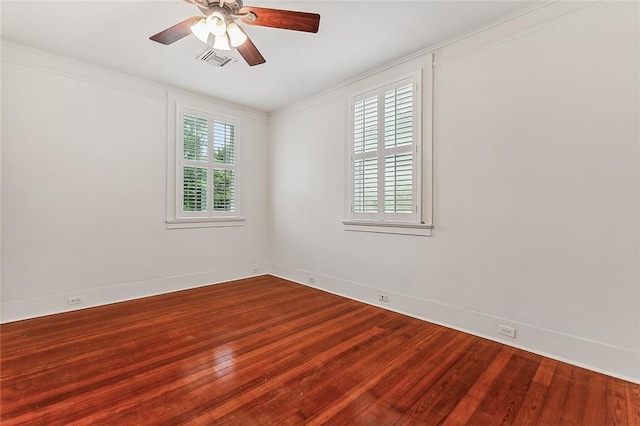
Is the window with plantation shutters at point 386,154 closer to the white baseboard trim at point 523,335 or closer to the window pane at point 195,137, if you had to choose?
the white baseboard trim at point 523,335

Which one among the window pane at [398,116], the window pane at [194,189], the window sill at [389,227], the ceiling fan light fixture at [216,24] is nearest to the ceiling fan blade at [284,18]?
the ceiling fan light fixture at [216,24]

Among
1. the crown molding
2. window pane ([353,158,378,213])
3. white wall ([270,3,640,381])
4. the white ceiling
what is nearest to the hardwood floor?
white wall ([270,3,640,381])

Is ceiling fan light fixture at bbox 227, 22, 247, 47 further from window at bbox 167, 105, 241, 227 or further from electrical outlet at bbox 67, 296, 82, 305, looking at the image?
electrical outlet at bbox 67, 296, 82, 305

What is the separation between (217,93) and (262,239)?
8.34 ft

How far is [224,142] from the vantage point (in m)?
4.81

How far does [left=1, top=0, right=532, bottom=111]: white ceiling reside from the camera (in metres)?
2.51

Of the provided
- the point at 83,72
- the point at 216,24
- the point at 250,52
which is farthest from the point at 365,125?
the point at 83,72

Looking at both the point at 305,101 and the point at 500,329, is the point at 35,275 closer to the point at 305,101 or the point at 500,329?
the point at 305,101

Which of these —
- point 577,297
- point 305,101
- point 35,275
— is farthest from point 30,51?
point 577,297

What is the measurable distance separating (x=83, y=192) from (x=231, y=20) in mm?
2875

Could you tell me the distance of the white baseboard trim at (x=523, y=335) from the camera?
2.14 meters

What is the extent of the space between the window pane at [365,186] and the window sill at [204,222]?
7.14 feet

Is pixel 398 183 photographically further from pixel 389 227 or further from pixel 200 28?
pixel 200 28

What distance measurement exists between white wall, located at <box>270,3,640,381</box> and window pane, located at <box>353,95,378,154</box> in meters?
0.39
